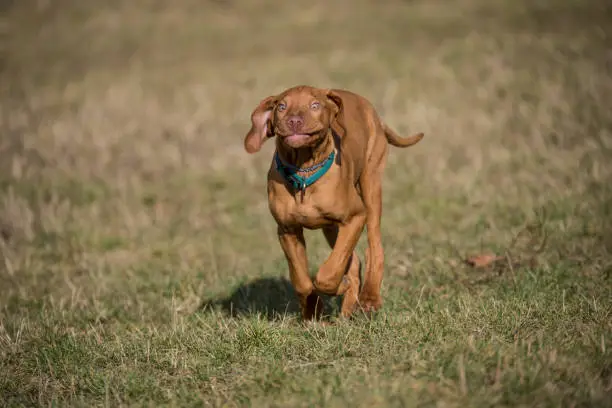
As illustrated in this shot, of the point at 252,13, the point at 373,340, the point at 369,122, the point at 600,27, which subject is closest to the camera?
the point at 373,340

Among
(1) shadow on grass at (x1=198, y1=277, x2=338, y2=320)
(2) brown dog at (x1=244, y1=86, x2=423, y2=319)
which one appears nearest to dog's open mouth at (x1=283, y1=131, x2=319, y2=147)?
(2) brown dog at (x1=244, y1=86, x2=423, y2=319)

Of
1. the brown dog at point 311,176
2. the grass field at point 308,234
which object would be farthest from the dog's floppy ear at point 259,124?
the grass field at point 308,234

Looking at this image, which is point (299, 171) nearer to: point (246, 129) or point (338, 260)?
point (338, 260)

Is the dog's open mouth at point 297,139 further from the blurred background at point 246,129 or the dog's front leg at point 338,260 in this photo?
the blurred background at point 246,129

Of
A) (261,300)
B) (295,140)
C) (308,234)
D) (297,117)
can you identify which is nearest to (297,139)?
(295,140)

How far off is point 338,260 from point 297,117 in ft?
3.41

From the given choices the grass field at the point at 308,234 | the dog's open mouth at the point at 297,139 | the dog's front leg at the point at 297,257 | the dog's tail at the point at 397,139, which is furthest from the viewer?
the dog's tail at the point at 397,139

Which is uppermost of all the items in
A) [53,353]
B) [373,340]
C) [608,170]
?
[608,170]

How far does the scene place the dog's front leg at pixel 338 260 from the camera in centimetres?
576

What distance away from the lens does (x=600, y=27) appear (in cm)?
1827

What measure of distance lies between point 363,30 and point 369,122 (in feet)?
49.5

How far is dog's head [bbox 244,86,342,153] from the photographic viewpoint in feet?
17.4

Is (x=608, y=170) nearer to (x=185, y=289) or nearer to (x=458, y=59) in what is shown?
(x=185, y=289)

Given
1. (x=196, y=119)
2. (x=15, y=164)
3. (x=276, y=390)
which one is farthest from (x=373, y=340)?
(x=196, y=119)
